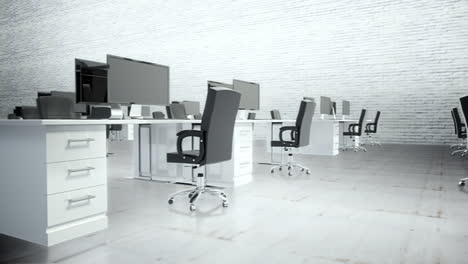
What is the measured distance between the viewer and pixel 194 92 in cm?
1234

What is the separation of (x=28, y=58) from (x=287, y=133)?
13344 mm

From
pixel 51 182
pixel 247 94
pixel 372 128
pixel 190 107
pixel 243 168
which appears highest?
pixel 247 94

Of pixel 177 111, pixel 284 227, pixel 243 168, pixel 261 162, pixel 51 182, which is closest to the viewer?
pixel 51 182

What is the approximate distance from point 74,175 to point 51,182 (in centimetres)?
16

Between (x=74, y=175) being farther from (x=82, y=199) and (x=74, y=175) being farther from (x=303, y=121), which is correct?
(x=303, y=121)

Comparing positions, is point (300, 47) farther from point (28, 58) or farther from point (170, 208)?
point (28, 58)

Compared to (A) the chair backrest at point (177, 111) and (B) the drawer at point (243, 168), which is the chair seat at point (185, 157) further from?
(A) the chair backrest at point (177, 111)

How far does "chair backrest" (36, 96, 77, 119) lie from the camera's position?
4.50 m

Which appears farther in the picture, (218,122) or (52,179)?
(218,122)

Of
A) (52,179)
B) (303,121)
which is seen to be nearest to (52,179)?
(52,179)

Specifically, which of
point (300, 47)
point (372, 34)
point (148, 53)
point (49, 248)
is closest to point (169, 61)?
point (148, 53)

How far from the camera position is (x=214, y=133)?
3031mm

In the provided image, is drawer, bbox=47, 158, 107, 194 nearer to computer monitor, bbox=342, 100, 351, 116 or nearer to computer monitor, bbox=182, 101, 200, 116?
computer monitor, bbox=182, 101, 200, 116

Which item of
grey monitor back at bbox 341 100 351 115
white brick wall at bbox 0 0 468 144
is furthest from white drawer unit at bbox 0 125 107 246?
white brick wall at bbox 0 0 468 144
